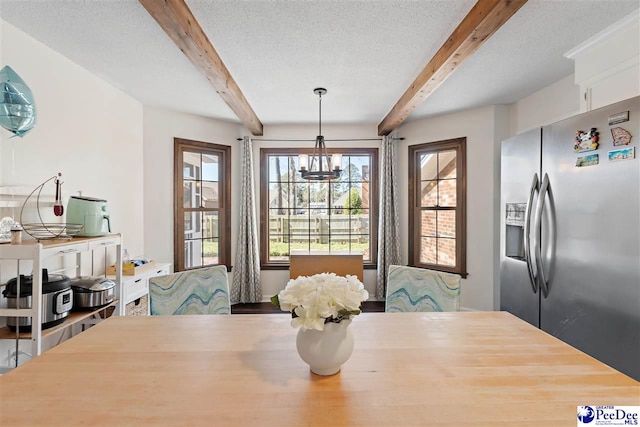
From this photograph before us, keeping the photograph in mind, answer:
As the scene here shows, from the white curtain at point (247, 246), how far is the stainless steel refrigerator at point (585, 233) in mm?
3010

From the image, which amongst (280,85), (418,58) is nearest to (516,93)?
(418,58)

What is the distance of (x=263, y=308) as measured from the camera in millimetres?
4070

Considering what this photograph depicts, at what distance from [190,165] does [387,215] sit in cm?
263

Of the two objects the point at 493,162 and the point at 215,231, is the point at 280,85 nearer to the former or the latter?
the point at 215,231

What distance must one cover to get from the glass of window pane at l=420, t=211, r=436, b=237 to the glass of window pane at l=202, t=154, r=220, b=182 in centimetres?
280

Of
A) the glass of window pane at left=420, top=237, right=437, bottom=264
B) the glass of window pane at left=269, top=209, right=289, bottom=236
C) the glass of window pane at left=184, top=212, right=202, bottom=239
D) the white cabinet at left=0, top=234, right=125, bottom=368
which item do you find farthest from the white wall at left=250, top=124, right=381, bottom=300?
the white cabinet at left=0, top=234, right=125, bottom=368

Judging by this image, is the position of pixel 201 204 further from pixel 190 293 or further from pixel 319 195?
pixel 190 293

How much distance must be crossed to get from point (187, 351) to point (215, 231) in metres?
3.17

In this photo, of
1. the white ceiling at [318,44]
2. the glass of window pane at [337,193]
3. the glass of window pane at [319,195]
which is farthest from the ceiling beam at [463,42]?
the glass of window pane at [319,195]

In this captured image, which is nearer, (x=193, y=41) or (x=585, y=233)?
(x=585, y=233)

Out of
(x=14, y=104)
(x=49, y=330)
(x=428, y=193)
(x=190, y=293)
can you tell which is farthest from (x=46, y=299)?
(x=428, y=193)

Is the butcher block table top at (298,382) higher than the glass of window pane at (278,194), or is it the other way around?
the glass of window pane at (278,194)

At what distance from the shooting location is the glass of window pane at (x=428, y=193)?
4031 mm

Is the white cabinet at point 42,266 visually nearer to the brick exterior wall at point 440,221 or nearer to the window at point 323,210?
the window at point 323,210
